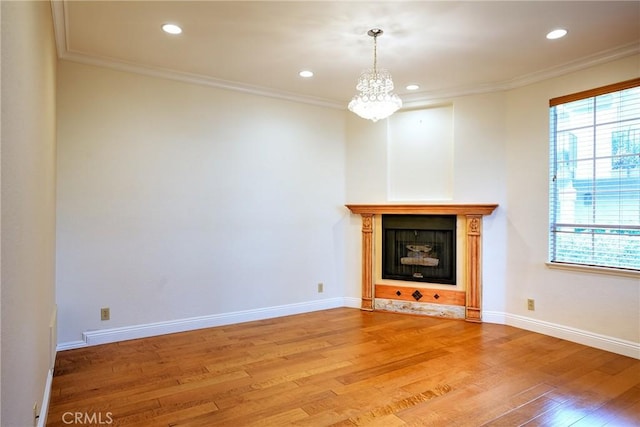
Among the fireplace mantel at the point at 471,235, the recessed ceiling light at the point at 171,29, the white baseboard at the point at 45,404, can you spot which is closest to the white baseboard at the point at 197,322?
the white baseboard at the point at 45,404

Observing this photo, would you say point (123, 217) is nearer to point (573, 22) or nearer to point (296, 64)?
point (296, 64)

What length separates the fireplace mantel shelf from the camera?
14.8 feet

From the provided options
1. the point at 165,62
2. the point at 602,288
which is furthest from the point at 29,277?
the point at 602,288

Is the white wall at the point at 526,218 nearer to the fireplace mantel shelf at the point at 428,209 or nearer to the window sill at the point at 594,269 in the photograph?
the window sill at the point at 594,269

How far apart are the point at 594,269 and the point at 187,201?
4132mm

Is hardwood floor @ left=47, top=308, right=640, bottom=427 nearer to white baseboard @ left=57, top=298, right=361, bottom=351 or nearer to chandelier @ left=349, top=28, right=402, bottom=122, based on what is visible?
white baseboard @ left=57, top=298, right=361, bottom=351

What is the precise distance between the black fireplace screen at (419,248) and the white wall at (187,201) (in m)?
0.63

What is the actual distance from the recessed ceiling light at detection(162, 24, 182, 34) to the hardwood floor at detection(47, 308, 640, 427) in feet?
9.06

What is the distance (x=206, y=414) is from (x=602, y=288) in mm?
3633

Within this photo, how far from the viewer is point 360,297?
5.24 meters

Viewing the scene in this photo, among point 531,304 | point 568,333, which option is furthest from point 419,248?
point 568,333

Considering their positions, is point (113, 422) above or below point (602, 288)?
below

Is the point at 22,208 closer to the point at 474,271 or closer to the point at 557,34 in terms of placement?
the point at 557,34

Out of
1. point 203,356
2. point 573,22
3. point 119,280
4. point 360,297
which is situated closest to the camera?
point 573,22
